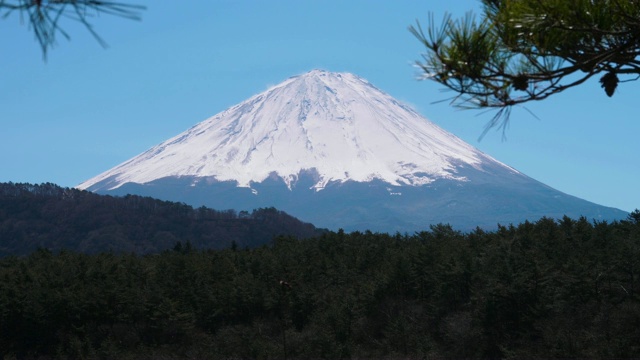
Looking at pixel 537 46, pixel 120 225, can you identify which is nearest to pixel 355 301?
pixel 537 46

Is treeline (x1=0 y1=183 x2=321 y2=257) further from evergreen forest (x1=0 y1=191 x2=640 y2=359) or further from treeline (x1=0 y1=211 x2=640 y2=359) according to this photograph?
evergreen forest (x1=0 y1=191 x2=640 y2=359)

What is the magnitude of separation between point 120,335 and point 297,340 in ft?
23.0

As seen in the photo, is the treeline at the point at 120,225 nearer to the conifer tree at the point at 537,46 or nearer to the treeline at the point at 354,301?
the treeline at the point at 354,301

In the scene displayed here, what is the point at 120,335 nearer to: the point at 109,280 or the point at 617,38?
the point at 109,280

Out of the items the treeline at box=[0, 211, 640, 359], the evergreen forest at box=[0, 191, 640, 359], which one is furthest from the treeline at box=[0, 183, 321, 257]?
the evergreen forest at box=[0, 191, 640, 359]

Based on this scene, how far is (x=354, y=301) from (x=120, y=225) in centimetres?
5745

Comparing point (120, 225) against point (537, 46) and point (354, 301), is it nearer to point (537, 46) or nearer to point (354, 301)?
point (354, 301)

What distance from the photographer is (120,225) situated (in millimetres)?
80375

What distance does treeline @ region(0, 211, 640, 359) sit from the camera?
75.3 ft

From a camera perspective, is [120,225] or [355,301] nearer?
[355,301]

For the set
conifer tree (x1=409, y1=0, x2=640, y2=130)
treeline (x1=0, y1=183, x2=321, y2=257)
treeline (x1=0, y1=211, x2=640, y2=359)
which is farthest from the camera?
treeline (x1=0, y1=183, x2=321, y2=257)

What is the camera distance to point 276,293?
29.2 metres

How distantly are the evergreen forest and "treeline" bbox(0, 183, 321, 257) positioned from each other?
41473 millimetres

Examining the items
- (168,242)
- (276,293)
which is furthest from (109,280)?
(168,242)
